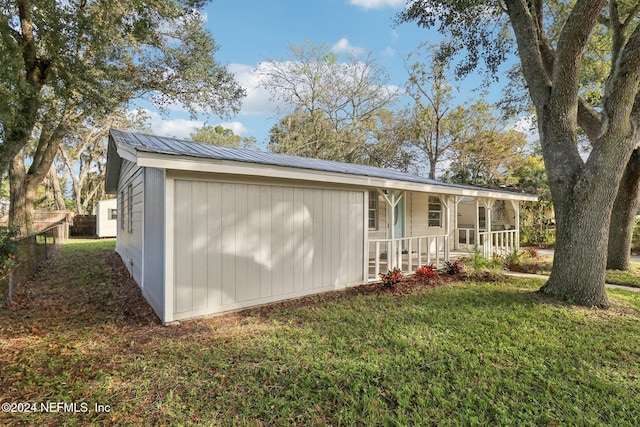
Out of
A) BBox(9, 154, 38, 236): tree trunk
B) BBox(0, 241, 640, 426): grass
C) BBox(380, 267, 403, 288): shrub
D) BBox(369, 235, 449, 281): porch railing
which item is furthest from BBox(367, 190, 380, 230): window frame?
BBox(9, 154, 38, 236): tree trunk

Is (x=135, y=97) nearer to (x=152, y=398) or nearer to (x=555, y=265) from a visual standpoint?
(x=152, y=398)

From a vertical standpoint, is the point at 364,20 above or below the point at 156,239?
above

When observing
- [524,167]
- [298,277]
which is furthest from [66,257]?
[524,167]

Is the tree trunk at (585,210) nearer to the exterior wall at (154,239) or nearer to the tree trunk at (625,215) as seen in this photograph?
the tree trunk at (625,215)

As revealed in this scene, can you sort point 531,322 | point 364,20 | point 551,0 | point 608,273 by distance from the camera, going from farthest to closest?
point 364,20
point 551,0
point 608,273
point 531,322

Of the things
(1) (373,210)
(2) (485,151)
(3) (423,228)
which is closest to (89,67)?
(1) (373,210)

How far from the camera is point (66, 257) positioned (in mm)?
10758

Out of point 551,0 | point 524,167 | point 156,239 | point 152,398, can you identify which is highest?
point 551,0

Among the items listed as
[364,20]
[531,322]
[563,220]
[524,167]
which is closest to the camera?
[531,322]

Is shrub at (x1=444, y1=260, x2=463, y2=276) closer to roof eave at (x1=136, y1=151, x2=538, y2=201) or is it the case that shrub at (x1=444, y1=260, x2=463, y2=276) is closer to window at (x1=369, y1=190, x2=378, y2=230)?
roof eave at (x1=136, y1=151, x2=538, y2=201)

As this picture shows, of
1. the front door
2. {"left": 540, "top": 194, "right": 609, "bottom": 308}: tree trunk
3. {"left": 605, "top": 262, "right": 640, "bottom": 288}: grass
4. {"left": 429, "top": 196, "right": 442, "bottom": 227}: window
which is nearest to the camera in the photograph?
{"left": 540, "top": 194, "right": 609, "bottom": 308}: tree trunk

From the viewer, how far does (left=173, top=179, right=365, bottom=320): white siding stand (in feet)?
15.1

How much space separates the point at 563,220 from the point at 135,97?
13808mm

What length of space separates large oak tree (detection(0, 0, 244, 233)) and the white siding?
572 centimetres
